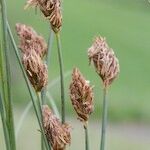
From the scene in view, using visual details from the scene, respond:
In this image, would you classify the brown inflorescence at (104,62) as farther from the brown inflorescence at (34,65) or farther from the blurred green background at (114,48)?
the blurred green background at (114,48)

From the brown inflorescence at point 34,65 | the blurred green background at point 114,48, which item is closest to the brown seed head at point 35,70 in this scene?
the brown inflorescence at point 34,65

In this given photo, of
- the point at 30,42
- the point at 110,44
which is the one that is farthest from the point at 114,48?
the point at 30,42

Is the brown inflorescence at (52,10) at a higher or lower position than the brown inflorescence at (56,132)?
higher

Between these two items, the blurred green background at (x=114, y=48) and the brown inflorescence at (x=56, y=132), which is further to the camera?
the blurred green background at (x=114, y=48)

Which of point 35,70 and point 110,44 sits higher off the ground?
point 110,44

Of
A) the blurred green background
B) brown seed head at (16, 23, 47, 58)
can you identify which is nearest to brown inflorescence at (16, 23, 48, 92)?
brown seed head at (16, 23, 47, 58)

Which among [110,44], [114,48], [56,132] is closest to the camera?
[56,132]

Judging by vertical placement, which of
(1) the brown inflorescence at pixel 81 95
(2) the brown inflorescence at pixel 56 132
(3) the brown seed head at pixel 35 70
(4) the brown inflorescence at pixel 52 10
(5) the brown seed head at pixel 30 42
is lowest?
(2) the brown inflorescence at pixel 56 132

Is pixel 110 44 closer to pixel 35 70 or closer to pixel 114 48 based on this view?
pixel 114 48
